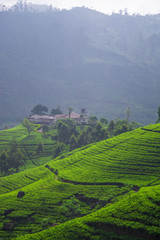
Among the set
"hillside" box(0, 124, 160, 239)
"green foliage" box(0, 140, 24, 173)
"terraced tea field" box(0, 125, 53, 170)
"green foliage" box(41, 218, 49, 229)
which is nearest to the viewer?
"hillside" box(0, 124, 160, 239)

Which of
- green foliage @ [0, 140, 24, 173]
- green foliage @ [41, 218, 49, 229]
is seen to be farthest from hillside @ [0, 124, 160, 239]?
green foliage @ [0, 140, 24, 173]

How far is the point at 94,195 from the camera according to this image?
107ft

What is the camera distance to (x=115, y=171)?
37938 mm

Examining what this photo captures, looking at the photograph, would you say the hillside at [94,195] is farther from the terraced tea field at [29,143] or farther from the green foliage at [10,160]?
the terraced tea field at [29,143]

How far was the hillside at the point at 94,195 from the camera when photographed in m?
23.2

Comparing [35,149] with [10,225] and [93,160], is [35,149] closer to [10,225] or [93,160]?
[93,160]

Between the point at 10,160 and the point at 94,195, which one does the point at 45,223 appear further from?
the point at 10,160

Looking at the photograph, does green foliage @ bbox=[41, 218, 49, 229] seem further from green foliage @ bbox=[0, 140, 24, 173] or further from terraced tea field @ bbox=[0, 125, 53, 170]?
terraced tea field @ bbox=[0, 125, 53, 170]

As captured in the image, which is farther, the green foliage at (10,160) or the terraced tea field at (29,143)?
the terraced tea field at (29,143)

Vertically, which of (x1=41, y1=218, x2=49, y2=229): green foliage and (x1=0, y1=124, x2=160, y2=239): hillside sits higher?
(x1=0, y1=124, x2=160, y2=239): hillside

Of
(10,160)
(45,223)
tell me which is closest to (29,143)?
(10,160)

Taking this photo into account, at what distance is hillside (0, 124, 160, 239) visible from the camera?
23.2 meters

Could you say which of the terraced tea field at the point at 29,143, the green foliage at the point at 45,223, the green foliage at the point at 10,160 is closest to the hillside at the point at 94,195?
the green foliage at the point at 45,223

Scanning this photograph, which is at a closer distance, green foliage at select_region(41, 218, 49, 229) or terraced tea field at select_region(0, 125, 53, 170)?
green foliage at select_region(41, 218, 49, 229)
